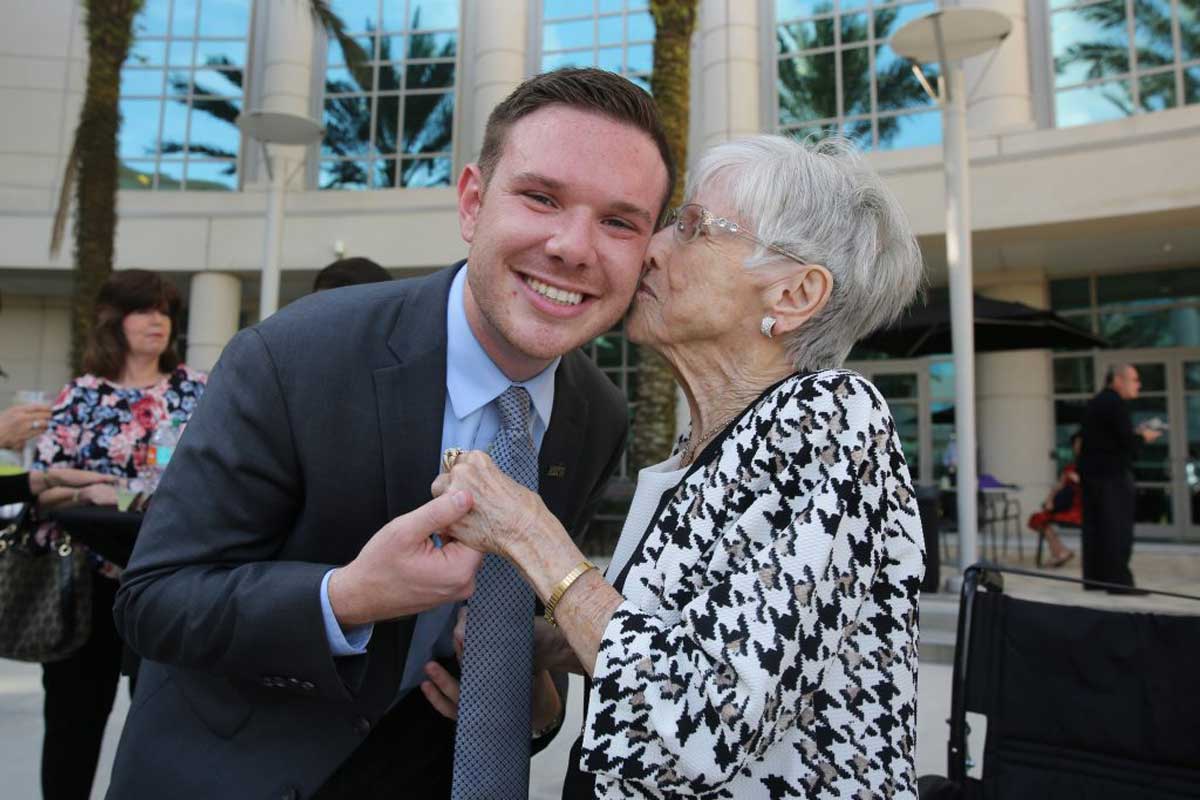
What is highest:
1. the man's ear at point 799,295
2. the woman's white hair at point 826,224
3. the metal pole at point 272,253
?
the metal pole at point 272,253

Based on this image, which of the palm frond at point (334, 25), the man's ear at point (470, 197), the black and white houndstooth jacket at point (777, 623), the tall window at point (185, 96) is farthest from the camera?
the tall window at point (185, 96)

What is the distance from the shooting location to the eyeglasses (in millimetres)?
1518

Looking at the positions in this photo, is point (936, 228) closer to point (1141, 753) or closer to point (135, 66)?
point (1141, 753)

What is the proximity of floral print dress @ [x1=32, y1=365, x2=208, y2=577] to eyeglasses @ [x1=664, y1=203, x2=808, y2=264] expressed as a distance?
200 centimetres

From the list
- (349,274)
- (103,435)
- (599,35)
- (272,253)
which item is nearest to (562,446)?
(349,274)

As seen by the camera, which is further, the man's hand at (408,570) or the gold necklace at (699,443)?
the gold necklace at (699,443)

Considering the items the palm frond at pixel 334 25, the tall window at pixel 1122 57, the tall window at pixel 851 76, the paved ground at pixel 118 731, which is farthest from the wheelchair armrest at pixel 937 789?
the tall window at pixel 1122 57

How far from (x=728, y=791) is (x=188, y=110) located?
17.7 meters

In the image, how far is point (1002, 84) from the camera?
11.5m

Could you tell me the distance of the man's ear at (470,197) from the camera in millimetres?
1653

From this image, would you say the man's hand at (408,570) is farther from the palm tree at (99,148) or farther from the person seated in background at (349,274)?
the palm tree at (99,148)

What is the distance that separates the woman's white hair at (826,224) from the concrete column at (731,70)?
12.0 meters

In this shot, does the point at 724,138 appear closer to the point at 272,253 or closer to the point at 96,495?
the point at 272,253

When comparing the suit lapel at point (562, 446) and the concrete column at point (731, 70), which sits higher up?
the concrete column at point (731, 70)
